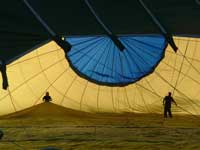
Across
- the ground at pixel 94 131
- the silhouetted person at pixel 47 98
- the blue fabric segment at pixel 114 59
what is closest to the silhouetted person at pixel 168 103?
the ground at pixel 94 131

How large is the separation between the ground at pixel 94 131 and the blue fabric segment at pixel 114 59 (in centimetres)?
101

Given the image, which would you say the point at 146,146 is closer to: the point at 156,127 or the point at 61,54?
the point at 156,127

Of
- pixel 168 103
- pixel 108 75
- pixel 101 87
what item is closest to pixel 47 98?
pixel 101 87

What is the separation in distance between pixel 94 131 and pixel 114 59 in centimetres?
342

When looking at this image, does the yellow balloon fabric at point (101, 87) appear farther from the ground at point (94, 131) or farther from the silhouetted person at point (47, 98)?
the ground at point (94, 131)

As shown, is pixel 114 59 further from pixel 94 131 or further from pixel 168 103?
pixel 94 131

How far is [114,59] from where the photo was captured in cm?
1450

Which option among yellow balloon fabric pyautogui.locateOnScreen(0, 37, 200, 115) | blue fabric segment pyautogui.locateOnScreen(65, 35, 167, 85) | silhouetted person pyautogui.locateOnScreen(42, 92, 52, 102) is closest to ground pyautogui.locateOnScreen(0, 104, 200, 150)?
silhouetted person pyautogui.locateOnScreen(42, 92, 52, 102)

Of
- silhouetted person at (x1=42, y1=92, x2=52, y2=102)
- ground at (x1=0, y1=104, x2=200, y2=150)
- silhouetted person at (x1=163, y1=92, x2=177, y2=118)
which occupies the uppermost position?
silhouetted person at (x1=42, y1=92, x2=52, y2=102)

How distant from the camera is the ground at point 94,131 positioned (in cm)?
971

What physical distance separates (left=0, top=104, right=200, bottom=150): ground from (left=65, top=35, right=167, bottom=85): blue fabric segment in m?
1.01

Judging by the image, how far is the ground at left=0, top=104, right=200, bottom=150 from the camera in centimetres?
971

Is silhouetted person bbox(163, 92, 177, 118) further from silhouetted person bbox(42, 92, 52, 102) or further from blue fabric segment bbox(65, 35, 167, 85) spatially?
silhouetted person bbox(42, 92, 52, 102)

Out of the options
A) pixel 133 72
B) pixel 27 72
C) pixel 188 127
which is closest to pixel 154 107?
pixel 133 72
